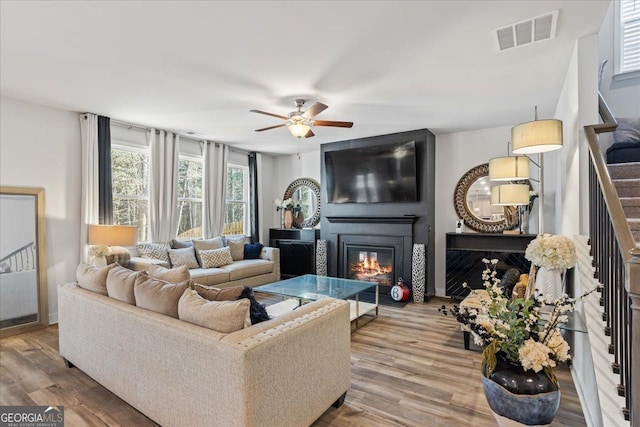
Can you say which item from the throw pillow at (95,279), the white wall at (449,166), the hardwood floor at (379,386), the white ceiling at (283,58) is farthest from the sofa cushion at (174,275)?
the white wall at (449,166)

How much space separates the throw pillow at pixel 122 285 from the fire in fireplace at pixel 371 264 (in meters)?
3.84

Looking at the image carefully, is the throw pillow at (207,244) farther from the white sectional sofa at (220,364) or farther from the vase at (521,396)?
the vase at (521,396)

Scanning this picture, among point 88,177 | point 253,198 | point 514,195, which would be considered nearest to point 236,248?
point 253,198

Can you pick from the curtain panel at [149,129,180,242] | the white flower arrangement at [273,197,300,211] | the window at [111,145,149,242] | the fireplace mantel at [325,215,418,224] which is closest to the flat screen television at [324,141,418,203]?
the fireplace mantel at [325,215,418,224]

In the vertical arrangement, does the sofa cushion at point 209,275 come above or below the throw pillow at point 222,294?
below

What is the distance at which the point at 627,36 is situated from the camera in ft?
12.1

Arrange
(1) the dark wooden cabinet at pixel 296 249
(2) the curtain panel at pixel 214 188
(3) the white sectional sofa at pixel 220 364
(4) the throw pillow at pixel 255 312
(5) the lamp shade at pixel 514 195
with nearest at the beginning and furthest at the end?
(3) the white sectional sofa at pixel 220 364, (4) the throw pillow at pixel 255 312, (5) the lamp shade at pixel 514 195, (2) the curtain panel at pixel 214 188, (1) the dark wooden cabinet at pixel 296 249

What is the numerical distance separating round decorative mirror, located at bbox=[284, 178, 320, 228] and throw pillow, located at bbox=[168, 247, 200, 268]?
7.81ft

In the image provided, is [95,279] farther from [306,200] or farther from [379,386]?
[306,200]

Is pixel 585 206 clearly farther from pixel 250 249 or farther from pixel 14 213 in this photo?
pixel 14 213

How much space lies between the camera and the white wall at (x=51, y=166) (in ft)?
12.3

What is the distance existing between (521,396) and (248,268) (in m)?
4.30

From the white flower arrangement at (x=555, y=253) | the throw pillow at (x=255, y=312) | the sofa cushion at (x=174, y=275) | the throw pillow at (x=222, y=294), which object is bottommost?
the throw pillow at (x=255, y=312)

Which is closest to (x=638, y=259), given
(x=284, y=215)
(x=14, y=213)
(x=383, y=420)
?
(x=383, y=420)
